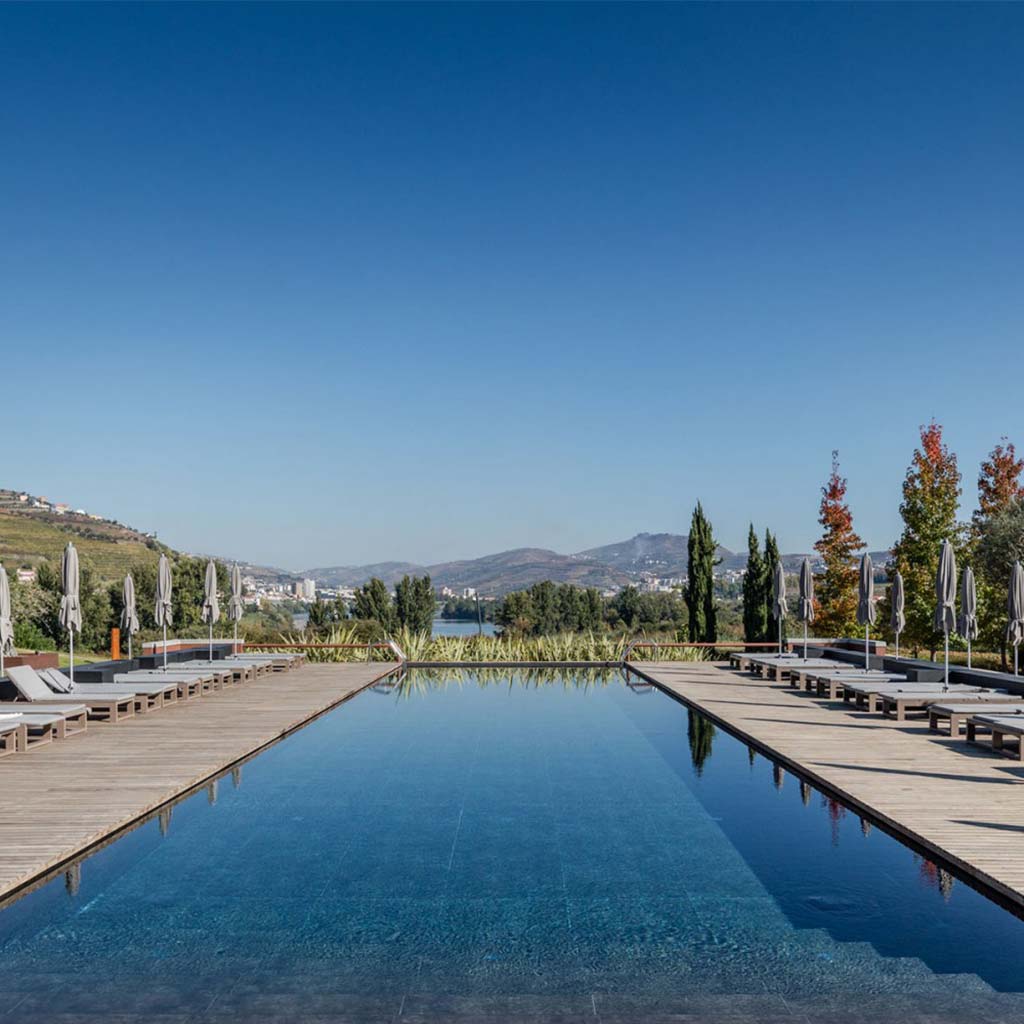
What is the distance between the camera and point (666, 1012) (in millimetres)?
3707

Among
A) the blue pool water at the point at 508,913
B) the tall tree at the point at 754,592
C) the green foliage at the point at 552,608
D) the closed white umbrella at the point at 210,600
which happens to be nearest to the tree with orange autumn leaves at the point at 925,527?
the tall tree at the point at 754,592

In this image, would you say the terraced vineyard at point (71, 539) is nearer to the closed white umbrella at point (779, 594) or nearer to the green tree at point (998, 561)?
the closed white umbrella at point (779, 594)

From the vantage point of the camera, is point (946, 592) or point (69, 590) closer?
point (946, 592)

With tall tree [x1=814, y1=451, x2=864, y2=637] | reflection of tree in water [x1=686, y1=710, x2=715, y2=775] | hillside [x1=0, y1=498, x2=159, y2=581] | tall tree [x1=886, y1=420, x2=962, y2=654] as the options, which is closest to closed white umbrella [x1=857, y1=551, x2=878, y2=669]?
reflection of tree in water [x1=686, y1=710, x2=715, y2=775]

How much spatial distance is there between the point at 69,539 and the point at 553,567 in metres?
55.7

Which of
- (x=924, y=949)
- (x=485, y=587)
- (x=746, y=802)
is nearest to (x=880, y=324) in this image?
(x=746, y=802)

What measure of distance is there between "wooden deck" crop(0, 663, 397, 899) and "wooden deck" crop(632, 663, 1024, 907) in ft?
16.8

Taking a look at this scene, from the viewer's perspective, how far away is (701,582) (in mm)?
22406

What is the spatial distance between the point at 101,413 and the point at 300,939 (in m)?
32.2

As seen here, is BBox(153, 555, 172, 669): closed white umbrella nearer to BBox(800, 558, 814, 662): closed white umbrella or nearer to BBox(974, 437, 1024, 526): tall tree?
BBox(800, 558, 814, 662): closed white umbrella

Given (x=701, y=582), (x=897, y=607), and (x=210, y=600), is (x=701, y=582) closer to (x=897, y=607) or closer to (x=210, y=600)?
(x=897, y=607)

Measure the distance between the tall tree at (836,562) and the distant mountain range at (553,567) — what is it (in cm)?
4726

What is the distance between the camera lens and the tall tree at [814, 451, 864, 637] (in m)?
22.6

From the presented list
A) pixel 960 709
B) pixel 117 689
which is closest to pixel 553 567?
pixel 117 689
